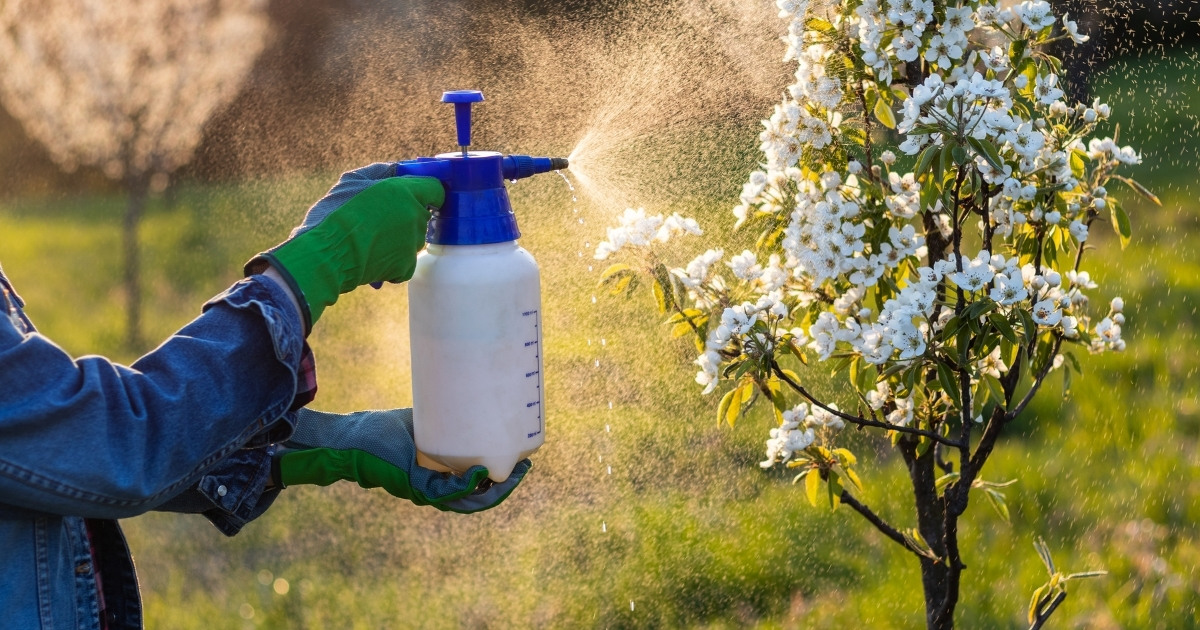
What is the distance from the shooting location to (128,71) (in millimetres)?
5562

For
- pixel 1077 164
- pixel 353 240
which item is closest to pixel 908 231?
pixel 1077 164

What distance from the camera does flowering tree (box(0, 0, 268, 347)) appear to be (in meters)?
Result: 5.58

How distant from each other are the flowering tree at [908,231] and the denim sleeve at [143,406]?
2.97ft

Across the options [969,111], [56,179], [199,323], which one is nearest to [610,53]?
[969,111]

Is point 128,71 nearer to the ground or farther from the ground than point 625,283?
nearer to the ground

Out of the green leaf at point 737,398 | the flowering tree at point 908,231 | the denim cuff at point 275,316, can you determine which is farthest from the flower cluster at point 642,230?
the denim cuff at point 275,316

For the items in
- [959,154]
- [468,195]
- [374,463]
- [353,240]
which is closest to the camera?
[353,240]

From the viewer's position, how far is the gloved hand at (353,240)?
1424 millimetres

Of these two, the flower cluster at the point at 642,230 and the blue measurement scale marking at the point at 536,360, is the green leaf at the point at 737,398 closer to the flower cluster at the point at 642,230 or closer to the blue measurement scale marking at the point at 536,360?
the flower cluster at the point at 642,230

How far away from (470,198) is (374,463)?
530 mm

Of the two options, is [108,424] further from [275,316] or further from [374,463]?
[374,463]

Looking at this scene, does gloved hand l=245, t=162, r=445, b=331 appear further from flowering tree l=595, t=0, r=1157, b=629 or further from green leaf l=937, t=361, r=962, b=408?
green leaf l=937, t=361, r=962, b=408

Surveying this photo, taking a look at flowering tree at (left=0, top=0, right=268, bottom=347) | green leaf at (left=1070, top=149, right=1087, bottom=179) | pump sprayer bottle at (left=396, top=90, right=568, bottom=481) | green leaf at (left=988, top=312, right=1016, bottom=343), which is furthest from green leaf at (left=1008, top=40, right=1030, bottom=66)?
flowering tree at (left=0, top=0, right=268, bottom=347)

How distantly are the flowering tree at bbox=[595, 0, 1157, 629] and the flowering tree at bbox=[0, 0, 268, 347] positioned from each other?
427 cm
